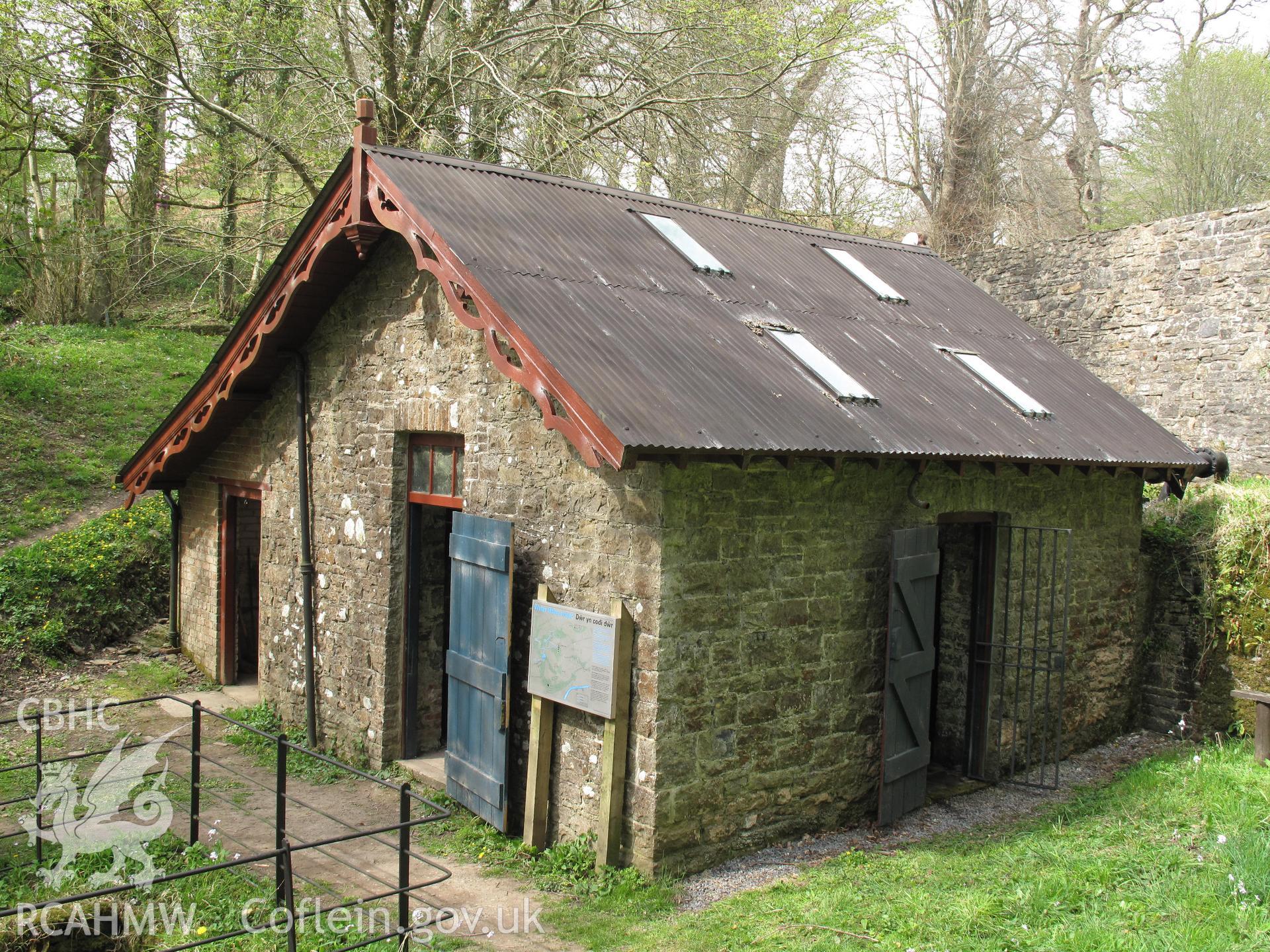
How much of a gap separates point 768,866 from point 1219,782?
11.9 feet

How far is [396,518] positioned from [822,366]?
12.3 feet

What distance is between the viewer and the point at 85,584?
11383mm

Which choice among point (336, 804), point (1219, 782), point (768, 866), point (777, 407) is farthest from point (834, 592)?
point (336, 804)

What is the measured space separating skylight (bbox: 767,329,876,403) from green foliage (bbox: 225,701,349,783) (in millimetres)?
4937

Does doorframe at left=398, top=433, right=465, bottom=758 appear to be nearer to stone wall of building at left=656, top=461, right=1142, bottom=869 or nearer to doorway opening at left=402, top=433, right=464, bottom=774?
doorway opening at left=402, top=433, right=464, bottom=774

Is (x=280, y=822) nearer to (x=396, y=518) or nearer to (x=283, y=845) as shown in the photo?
(x=283, y=845)

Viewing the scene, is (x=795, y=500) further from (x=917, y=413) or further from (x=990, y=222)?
(x=990, y=222)

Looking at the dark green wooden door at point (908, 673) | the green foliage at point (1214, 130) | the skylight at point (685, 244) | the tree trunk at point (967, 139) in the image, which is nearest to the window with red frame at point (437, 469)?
the skylight at point (685, 244)

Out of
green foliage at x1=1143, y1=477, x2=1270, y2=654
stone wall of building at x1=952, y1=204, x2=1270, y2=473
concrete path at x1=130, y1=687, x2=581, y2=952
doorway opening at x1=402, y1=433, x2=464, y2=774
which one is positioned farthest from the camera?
stone wall of building at x1=952, y1=204, x2=1270, y2=473

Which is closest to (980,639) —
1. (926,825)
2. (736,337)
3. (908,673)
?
(908,673)

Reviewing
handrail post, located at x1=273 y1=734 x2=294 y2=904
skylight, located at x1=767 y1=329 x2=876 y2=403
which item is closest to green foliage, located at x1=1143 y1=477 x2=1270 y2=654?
skylight, located at x1=767 y1=329 x2=876 y2=403

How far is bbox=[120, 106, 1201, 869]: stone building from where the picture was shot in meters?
6.34

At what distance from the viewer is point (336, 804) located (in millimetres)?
7785

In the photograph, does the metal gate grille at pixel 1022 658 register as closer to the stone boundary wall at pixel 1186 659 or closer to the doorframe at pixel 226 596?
the stone boundary wall at pixel 1186 659
